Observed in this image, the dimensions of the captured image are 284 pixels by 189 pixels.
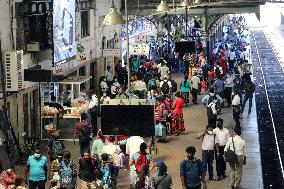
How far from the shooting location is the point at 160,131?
809 inches

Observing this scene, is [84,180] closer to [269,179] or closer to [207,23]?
[269,179]

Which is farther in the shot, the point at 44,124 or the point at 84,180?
the point at 44,124

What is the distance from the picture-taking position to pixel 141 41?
3444 cm

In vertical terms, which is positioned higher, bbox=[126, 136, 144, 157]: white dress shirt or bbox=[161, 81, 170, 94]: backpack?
bbox=[161, 81, 170, 94]: backpack

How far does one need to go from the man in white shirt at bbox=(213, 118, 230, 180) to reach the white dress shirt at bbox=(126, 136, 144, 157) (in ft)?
5.67

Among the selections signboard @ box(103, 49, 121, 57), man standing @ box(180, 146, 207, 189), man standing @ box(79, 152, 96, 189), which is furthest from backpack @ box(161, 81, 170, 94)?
man standing @ box(180, 146, 207, 189)

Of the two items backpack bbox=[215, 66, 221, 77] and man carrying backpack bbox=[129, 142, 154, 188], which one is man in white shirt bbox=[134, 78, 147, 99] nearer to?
backpack bbox=[215, 66, 221, 77]

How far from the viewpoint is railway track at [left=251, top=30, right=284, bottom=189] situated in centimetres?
1796

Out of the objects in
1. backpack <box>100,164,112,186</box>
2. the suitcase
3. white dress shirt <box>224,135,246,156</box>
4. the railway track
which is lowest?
the railway track

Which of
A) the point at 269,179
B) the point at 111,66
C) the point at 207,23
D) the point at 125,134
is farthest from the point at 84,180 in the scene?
the point at 207,23

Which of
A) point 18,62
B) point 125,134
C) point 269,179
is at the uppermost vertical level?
point 18,62

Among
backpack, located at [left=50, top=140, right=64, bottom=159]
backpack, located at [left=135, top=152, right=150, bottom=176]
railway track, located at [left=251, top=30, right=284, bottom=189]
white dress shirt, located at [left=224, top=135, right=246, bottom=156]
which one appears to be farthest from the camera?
railway track, located at [left=251, top=30, right=284, bottom=189]

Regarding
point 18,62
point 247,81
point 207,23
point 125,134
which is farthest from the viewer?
point 207,23

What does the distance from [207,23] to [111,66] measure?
759 cm
